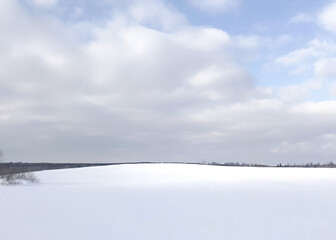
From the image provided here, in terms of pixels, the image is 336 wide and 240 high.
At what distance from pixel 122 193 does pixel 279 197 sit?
701 centimetres

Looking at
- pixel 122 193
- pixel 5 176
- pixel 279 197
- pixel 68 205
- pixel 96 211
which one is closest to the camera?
pixel 96 211

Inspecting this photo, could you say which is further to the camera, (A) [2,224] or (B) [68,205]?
(B) [68,205]

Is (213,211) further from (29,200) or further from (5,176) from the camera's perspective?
(5,176)

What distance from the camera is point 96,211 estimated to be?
13.1 metres

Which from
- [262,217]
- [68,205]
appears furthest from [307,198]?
Answer: [68,205]

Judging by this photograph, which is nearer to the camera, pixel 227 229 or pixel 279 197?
pixel 227 229

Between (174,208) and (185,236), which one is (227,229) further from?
(174,208)

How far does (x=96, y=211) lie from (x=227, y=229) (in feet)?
15.5

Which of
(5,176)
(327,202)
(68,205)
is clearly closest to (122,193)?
(68,205)

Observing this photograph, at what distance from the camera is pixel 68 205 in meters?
14.3

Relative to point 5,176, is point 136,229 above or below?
below

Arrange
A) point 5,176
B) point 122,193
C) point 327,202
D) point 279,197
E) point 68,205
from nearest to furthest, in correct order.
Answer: point 68,205
point 327,202
point 279,197
point 122,193
point 5,176

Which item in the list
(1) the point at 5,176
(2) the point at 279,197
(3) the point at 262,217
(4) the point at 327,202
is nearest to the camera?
(3) the point at 262,217

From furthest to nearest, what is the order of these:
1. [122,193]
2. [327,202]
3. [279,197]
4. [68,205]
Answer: [122,193]
[279,197]
[327,202]
[68,205]
